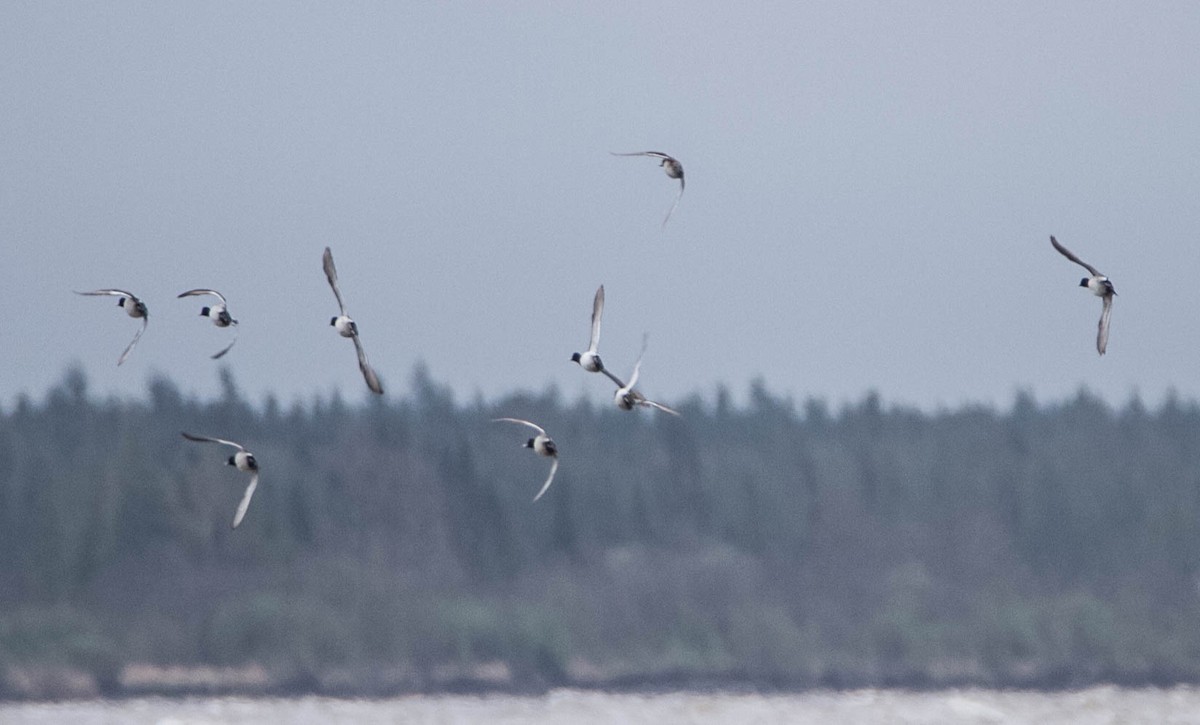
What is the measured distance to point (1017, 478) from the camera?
4309 cm

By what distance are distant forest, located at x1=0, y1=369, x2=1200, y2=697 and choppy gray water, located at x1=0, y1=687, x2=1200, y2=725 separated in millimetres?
1134

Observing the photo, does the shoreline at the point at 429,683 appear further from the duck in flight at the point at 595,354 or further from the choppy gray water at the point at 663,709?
the duck in flight at the point at 595,354

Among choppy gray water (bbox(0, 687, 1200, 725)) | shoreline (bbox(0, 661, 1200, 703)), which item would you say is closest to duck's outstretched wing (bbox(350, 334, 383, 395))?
choppy gray water (bbox(0, 687, 1200, 725))

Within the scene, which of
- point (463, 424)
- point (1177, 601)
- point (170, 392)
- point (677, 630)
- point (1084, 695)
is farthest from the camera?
point (463, 424)

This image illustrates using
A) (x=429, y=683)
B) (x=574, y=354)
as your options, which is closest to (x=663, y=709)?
(x=429, y=683)

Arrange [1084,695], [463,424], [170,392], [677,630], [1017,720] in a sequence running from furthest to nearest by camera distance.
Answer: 1. [463,424]
2. [170,392]
3. [677,630]
4. [1084,695]
5. [1017,720]

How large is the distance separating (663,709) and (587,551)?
8.66 metres

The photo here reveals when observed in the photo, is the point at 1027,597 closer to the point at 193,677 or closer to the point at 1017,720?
the point at 1017,720

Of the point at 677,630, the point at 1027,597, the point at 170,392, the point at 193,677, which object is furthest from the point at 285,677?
the point at 1027,597

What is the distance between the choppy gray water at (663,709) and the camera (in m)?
29.9

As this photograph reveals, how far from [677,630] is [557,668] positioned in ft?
7.93

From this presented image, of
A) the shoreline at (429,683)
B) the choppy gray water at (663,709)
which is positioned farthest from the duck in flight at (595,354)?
the shoreline at (429,683)

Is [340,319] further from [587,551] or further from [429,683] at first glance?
[587,551]

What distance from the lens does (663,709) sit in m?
31.2
